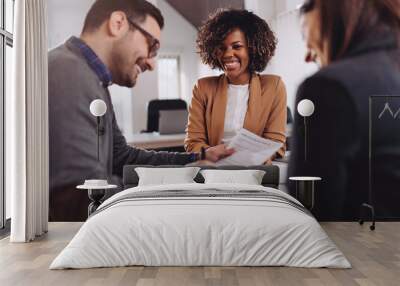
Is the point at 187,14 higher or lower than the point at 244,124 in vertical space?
higher

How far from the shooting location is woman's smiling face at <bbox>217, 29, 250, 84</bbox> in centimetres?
667

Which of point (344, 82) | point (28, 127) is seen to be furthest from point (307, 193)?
point (28, 127)

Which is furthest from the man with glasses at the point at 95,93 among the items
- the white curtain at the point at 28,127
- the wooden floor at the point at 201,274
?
the wooden floor at the point at 201,274

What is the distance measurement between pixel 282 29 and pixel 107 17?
1.98 meters

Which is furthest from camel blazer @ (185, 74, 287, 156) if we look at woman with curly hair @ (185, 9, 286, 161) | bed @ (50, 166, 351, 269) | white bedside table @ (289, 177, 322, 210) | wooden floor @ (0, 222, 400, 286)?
bed @ (50, 166, 351, 269)

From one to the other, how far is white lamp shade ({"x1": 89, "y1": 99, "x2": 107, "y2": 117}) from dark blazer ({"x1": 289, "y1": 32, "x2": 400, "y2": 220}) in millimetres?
2149

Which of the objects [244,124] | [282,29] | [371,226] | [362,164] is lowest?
[371,226]

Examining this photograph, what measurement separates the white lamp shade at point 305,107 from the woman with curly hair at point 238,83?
220mm

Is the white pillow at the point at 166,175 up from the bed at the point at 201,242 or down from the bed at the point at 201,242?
up

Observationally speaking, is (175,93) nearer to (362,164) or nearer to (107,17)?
(107,17)

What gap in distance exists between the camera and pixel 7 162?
640cm

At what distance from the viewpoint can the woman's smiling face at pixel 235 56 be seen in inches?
263

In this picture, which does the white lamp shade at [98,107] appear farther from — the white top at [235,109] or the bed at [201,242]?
the bed at [201,242]

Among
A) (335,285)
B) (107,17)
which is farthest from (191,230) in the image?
(107,17)
